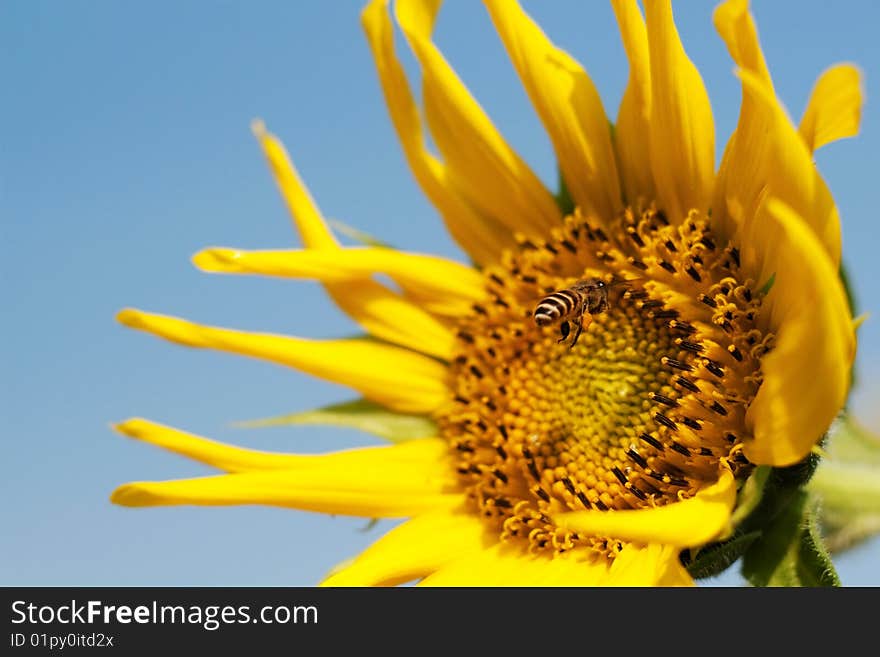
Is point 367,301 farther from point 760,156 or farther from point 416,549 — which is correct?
point 760,156

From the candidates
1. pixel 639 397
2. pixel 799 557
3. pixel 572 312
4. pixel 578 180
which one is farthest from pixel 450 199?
pixel 799 557

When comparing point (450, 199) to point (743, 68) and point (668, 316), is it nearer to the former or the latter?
point (668, 316)

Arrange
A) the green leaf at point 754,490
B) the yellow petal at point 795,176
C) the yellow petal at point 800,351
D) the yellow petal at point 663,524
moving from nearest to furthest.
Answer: the yellow petal at point 800,351 → the yellow petal at point 795,176 → the yellow petal at point 663,524 → the green leaf at point 754,490

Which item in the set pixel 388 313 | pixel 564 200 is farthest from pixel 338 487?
pixel 564 200

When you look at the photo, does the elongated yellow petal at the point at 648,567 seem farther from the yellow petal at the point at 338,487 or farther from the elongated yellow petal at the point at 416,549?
the yellow petal at the point at 338,487

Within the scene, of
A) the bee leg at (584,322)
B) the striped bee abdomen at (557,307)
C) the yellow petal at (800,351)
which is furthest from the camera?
the bee leg at (584,322)

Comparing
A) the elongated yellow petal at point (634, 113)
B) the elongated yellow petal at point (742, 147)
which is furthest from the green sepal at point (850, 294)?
the elongated yellow petal at point (634, 113)

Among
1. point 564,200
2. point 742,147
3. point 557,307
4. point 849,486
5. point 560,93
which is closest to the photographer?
point 742,147
